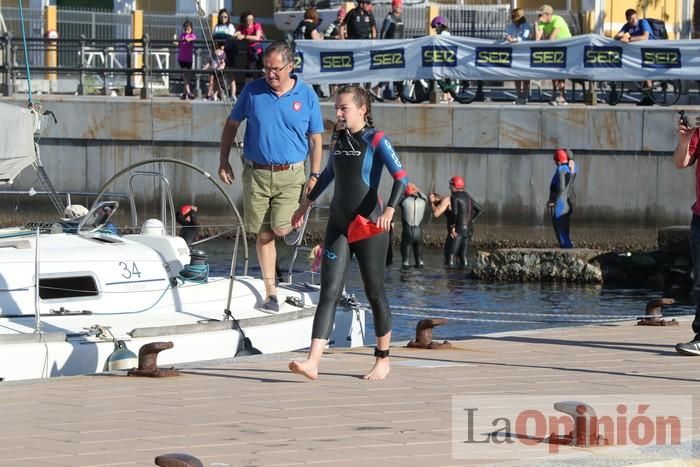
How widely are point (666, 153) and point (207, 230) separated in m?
8.13

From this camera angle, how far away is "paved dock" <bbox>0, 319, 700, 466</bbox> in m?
6.86

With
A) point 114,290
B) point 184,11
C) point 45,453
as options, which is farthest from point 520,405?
point 184,11

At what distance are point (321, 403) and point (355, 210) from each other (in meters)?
1.32

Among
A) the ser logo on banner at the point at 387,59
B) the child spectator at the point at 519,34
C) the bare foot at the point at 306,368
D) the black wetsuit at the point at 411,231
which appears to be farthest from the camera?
the ser logo on banner at the point at 387,59

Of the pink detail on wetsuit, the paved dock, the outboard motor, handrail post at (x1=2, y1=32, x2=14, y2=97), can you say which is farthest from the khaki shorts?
handrail post at (x1=2, y1=32, x2=14, y2=97)

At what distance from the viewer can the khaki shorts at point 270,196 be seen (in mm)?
11453

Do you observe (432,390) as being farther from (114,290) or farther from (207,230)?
(207,230)

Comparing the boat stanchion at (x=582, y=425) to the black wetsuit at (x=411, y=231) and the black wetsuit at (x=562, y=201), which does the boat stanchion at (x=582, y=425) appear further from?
the black wetsuit at (x=562, y=201)

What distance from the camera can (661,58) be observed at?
992 inches

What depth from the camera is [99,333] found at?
11.0 meters

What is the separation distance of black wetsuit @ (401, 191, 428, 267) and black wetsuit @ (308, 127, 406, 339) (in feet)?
47.9

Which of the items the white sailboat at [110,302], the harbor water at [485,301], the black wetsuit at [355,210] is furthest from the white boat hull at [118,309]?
the harbor water at [485,301]

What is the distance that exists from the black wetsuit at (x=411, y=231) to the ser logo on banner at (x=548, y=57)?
3549mm

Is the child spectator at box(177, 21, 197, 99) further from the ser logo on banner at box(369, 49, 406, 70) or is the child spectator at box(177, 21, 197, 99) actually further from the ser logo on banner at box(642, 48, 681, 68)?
the ser logo on banner at box(642, 48, 681, 68)
